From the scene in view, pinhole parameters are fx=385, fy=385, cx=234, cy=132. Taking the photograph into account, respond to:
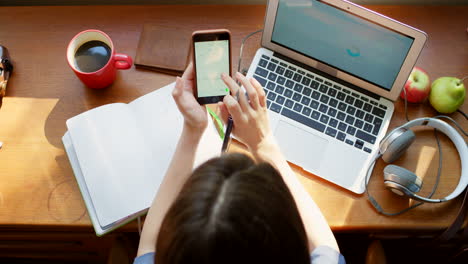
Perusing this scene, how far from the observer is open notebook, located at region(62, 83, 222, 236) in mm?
767

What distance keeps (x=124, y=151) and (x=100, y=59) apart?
8.7 inches

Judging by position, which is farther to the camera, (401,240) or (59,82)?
(401,240)

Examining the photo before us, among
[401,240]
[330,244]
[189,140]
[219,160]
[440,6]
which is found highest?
[440,6]

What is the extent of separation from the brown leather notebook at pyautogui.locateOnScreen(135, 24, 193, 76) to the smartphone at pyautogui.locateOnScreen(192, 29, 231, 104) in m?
0.15

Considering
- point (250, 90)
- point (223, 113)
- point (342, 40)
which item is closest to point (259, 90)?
point (250, 90)

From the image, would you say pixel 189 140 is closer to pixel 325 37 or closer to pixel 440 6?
pixel 325 37

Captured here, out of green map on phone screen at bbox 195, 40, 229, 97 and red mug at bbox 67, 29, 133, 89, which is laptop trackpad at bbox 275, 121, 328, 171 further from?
red mug at bbox 67, 29, 133, 89

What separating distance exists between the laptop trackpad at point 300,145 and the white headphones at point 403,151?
0.43 ft

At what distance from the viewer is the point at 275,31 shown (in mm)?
879

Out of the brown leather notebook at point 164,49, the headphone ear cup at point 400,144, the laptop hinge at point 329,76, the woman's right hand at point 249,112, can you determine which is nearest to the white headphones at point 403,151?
the headphone ear cup at point 400,144

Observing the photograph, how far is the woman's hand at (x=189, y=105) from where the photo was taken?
0.74 metres

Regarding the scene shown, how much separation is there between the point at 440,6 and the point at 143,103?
0.81 meters

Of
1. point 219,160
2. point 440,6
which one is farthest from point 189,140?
point 440,6

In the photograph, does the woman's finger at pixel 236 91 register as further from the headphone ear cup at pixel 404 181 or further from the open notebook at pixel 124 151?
the headphone ear cup at pixel 404 181
